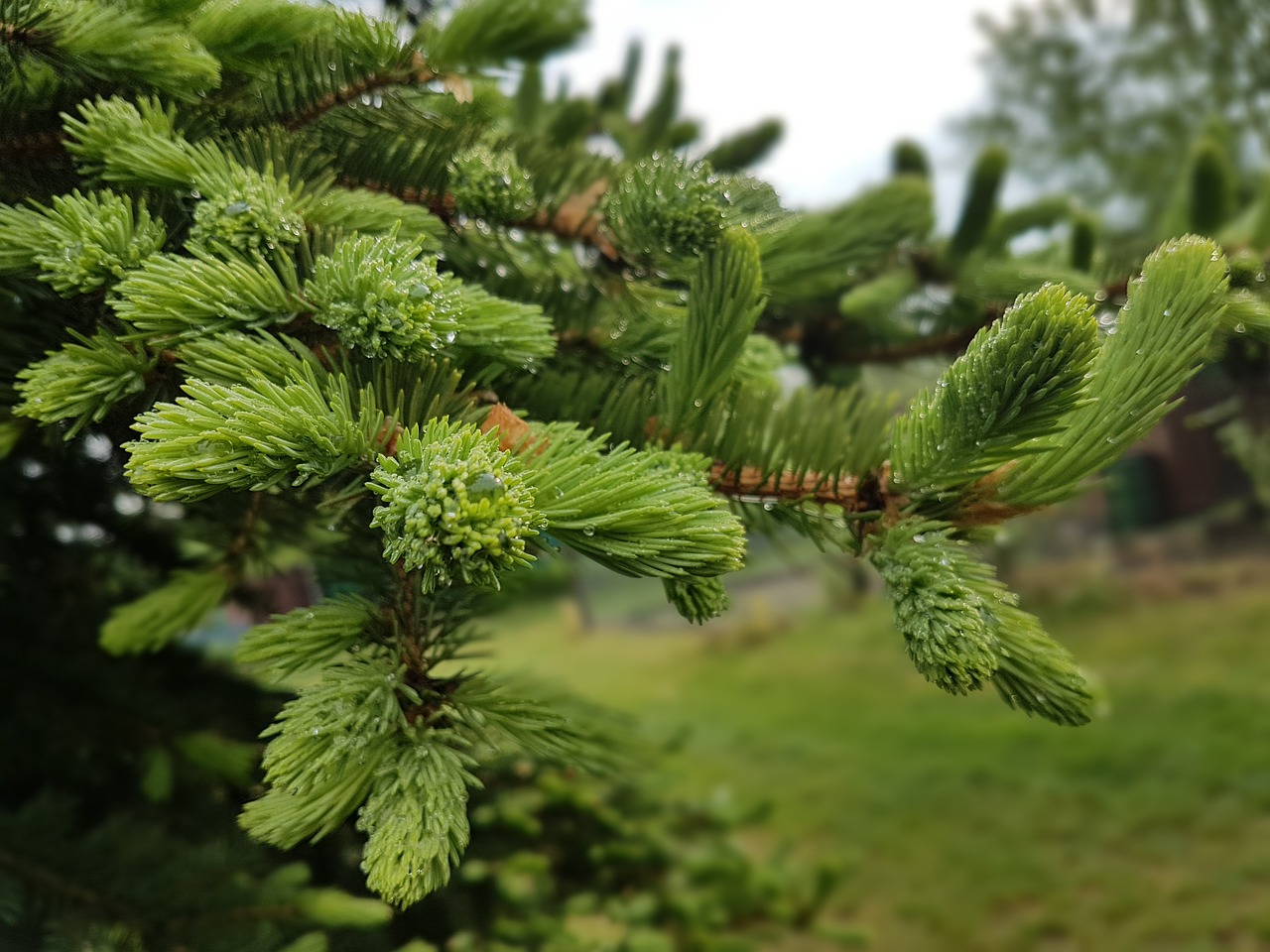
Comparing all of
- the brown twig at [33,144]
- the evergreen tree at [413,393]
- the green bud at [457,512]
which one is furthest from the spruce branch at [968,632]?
the brown twig at [33,144]

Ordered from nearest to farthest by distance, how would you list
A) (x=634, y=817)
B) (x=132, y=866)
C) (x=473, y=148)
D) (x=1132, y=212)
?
(x=473, y=148) < (x=132, y=866) < (x=634, y=817) < (x=1132, y=212)

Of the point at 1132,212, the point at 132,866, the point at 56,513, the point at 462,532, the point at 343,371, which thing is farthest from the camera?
the point at 1132,212

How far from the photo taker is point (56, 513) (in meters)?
0.93

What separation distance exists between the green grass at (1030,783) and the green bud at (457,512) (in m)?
0.93

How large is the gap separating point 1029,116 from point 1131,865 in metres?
4.52

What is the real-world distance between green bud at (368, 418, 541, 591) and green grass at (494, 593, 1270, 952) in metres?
0.93

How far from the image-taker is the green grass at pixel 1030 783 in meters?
2.09

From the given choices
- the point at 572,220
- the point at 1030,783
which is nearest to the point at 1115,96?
the point at 1030,783

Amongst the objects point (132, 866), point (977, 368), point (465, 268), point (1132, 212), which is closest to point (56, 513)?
point (132, 866)

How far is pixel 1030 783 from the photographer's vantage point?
280 cm

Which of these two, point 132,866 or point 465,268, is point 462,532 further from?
point 132,866

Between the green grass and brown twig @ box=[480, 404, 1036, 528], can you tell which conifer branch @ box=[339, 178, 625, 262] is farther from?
the green grass

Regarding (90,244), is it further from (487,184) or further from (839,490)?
(839,490)

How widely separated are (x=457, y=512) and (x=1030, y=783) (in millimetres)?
3084
